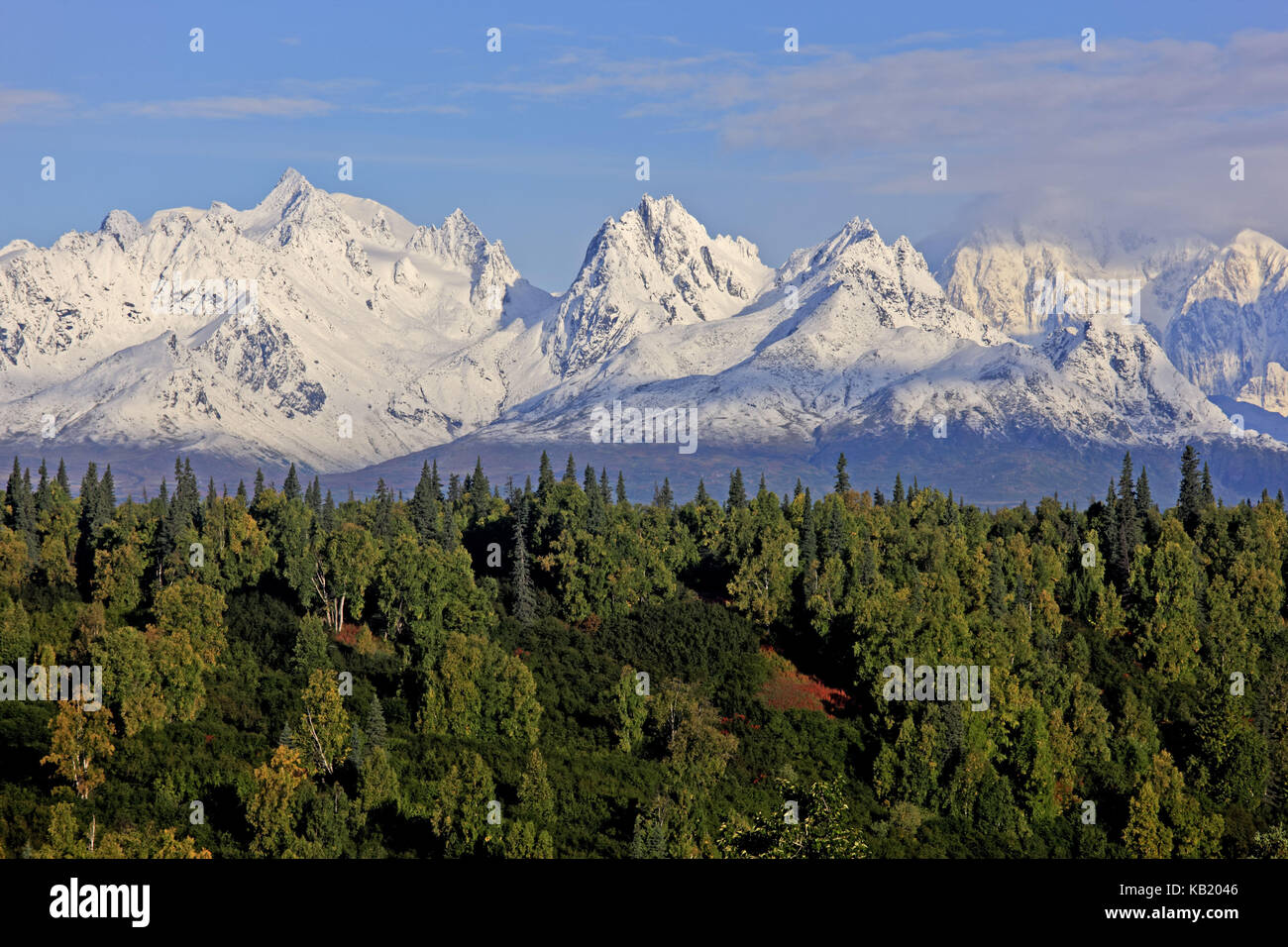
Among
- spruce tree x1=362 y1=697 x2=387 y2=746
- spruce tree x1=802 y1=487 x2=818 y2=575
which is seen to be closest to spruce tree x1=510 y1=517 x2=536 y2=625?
spruce tree x1=802 y1=487 x2=818 y2=575

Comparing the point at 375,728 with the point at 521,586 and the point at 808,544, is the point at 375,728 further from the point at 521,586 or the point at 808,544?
the point at 808,544

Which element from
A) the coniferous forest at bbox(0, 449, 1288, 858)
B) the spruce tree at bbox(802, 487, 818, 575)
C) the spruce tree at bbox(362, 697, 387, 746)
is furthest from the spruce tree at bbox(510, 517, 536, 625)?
the spruce tree at bbox(362, 697, 387, 746)

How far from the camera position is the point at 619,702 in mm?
147000

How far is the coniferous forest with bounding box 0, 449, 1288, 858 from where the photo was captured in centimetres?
11531

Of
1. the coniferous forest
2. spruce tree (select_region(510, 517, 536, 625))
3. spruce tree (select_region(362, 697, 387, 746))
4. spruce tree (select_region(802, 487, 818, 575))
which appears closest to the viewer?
the coniferous forest

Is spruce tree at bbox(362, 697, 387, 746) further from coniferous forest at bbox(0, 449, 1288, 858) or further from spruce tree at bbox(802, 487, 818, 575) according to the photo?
spruce tree at bbox(802, 487, 818, 575)

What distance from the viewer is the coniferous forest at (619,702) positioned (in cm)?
11531

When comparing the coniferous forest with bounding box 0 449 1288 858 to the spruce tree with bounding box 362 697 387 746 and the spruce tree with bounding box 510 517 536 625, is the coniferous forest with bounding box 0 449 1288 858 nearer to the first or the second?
the spruce tree with bounding box 362 697 387 746

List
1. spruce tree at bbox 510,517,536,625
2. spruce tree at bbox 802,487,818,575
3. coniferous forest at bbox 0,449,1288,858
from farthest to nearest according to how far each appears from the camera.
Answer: spruce tree at bbox 802,487,818,575, spruce tree at bbox 510,517,536,625, coniferous forest at bbox 0,449,1288,858

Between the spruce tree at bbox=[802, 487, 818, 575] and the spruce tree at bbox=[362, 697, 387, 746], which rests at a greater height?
the spruce tree at bbox=[802, 487, 818, 575]

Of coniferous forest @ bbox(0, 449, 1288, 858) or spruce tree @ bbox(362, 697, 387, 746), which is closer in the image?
coniferous forest @ bbox(0, 449, 1288, 858)

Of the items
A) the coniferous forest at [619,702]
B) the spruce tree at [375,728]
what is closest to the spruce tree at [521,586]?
the coniferous forest at [619,702]

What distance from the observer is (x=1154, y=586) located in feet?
636

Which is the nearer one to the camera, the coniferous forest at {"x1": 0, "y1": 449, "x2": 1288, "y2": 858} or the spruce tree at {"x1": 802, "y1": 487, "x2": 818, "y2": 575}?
the coniferous forest at {"x1": 0, "y1": 449, "x2": 1288, "y2": 858}
